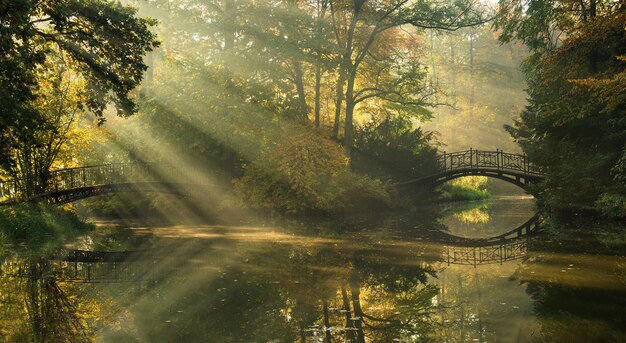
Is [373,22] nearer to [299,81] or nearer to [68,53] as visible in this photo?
[299,81]

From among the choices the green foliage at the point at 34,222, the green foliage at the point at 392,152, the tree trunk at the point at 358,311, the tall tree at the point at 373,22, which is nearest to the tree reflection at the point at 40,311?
the tree trunk at the point at 358,311

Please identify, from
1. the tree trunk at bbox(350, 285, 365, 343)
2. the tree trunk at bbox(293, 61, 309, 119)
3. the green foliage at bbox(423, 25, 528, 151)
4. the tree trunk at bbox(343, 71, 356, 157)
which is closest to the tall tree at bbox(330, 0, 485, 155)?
the tree trunk at bbox(343, 71, 356, 157)

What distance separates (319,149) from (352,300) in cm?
1832

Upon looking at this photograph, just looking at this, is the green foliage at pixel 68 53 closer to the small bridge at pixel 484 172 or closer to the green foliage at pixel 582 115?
the green foliage at pixel 582 115

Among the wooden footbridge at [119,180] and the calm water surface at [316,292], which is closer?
the calm water surface at [316,292]

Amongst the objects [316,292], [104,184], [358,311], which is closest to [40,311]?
[316,292]

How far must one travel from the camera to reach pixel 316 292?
9695mm

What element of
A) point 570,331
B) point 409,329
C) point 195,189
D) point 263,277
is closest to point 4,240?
point 263,277

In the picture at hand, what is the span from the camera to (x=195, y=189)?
1103 inches

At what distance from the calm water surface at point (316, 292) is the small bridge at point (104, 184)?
502cm

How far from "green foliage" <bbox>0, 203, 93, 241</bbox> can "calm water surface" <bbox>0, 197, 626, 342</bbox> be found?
2.17m

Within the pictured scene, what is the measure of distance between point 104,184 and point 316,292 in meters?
18.4

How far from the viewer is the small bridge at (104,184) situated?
68.9ft

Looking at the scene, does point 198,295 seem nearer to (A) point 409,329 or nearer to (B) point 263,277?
(B) point 263,277
